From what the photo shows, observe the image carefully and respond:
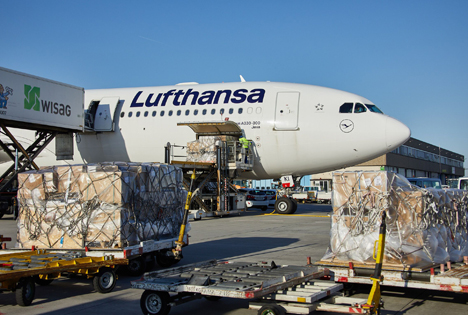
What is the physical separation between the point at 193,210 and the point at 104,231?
14.1m

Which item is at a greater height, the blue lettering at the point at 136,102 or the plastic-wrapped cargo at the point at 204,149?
the blue lettering at the point at 136,102

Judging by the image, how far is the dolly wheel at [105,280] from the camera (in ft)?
25.8

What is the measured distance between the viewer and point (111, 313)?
6.66 m

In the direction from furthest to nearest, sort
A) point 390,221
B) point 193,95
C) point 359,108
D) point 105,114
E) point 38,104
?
point 105,114, point 193,95, point 359,108, point 38,104, point 390,221

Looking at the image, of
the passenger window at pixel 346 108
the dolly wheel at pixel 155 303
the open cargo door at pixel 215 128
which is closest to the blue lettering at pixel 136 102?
the open cargo door at pixel 215 128

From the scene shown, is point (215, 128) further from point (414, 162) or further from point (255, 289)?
point (414, 162)

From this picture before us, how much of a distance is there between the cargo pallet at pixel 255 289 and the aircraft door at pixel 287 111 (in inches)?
548

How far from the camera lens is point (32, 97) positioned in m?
19.8

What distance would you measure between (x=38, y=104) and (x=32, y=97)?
1.38 feet

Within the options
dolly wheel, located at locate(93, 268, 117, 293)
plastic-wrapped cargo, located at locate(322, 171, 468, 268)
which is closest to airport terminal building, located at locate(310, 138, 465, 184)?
plastic-wrapped cargo, located at locate(322, 171, 468, 268)

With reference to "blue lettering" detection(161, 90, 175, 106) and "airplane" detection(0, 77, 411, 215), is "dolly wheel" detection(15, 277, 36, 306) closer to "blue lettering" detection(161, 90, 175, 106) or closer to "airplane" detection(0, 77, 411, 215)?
"airplane" detection(0, 77, 411, 215)

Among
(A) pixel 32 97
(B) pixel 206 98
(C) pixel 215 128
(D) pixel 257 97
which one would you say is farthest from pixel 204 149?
(A) pixel 32 97

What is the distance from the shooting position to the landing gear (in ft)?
77.4

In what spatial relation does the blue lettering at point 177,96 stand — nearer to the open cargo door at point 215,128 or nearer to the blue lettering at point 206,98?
the blue lettering at point 206,98
